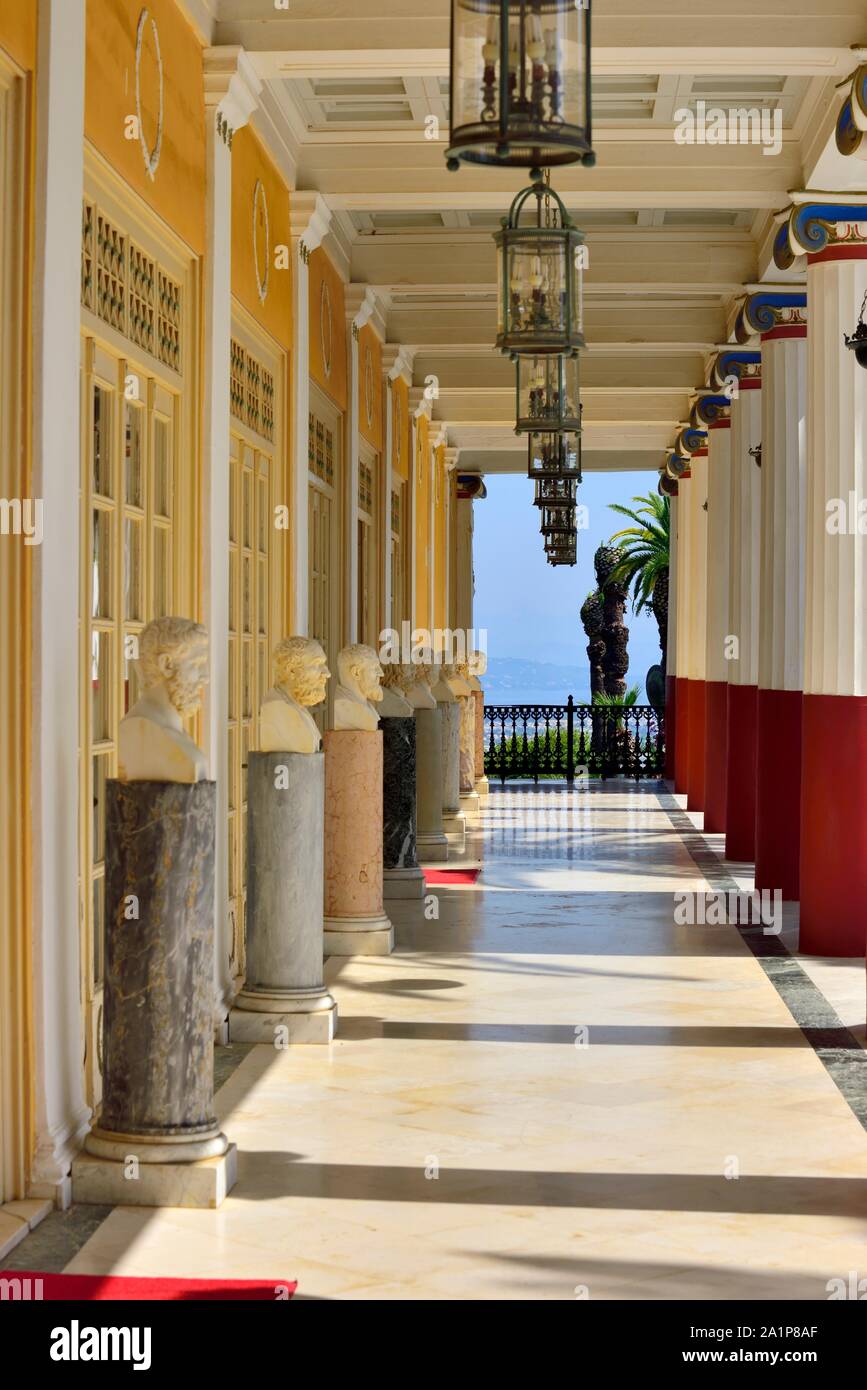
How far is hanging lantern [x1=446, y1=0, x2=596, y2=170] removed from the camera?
4.29 meters

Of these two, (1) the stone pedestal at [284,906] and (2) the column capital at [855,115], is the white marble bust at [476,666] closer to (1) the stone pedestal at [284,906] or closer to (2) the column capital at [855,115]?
(2) the column capital at [855,115]

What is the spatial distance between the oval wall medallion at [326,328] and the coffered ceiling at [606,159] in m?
0.50

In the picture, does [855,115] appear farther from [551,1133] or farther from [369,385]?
[369,385]

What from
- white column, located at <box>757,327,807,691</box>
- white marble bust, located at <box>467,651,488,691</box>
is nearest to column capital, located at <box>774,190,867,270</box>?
white column, located at <box>757,327,807,691</box>

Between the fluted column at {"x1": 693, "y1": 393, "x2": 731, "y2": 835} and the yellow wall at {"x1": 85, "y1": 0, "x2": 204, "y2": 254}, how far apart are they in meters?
9.68

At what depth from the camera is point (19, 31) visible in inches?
204

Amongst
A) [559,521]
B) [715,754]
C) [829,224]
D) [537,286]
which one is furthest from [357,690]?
[715,754]

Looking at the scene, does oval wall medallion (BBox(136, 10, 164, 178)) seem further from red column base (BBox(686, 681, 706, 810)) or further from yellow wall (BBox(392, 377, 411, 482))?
red column base (BBox(686, 681, 706, 810))

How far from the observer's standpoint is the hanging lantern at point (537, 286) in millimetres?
8328

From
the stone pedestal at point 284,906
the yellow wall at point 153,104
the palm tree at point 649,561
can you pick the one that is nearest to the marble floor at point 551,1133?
the stone pedestal at point 284,906

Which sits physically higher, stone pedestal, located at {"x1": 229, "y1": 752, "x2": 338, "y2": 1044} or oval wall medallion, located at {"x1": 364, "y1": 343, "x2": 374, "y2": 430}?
oval wall medallion, located at {"x1": 364, "y1": 343, "x2": 374, "y2": 430}

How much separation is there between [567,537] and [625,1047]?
434 inches

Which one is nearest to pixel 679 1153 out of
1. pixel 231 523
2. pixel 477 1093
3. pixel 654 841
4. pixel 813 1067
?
pixel 477 1093

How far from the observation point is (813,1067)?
7.39 meters
